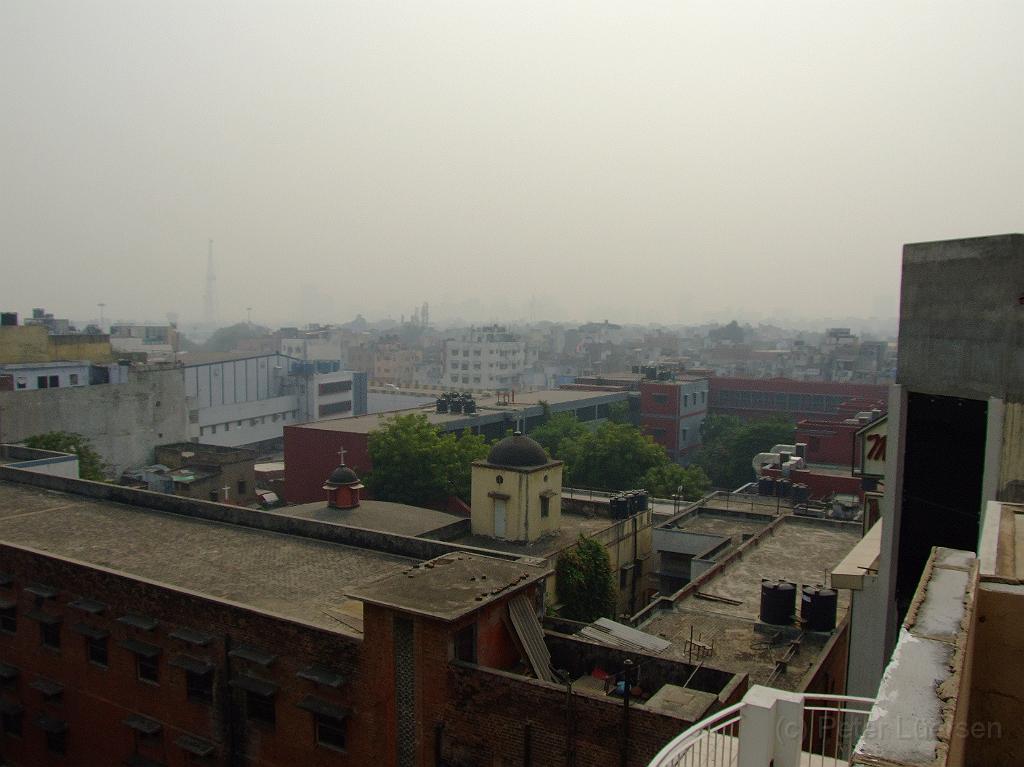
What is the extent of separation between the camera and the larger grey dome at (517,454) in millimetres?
30844

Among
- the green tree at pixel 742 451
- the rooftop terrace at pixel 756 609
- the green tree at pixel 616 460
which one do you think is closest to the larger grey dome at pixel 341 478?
the rooftop terrace at pixel 756 609

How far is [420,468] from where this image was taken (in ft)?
131

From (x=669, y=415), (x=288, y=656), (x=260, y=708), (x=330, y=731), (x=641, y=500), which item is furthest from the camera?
(x=669, y=415)

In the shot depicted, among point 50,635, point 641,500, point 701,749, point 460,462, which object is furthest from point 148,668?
point 460,462

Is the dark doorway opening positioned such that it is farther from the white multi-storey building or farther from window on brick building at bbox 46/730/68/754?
the white multi-storey building

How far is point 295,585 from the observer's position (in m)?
18.5

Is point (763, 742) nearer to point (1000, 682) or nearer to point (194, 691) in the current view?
point (1000, 682)

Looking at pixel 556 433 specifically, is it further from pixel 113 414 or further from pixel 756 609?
pixel 756 609

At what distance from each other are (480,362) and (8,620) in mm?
121578

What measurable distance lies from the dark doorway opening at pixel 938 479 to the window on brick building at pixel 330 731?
9835mm

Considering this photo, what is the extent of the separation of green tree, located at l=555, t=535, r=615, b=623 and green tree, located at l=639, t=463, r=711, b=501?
19206 millimetres

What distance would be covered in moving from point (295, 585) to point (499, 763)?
274 inches

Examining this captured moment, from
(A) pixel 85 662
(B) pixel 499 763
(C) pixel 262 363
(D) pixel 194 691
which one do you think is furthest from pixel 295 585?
(C) pixel 262 363

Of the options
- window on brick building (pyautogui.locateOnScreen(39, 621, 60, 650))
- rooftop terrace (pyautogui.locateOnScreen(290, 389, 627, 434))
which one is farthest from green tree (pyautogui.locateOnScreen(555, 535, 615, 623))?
rooftop terrace (pyautogui.locateOnScreen(290, 389, 627, 434))
